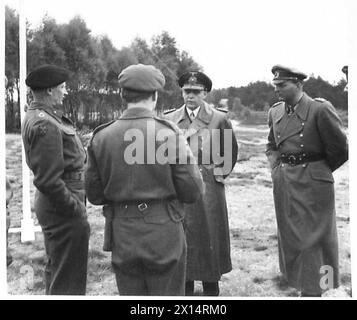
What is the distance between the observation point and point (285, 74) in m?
2.66

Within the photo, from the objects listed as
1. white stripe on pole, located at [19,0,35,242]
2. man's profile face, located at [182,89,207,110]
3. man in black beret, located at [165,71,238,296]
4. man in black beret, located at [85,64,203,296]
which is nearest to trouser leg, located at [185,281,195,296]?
man in black beret, located at [165,71,238,296]

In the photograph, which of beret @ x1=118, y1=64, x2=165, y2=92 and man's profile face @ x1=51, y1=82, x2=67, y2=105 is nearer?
beret @ x1=118, y1=64, x2=165, y2=92

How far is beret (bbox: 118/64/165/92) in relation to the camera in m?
2.17

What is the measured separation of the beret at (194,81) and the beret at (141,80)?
48 centimetres

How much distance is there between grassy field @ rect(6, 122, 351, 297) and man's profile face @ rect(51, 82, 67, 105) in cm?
38

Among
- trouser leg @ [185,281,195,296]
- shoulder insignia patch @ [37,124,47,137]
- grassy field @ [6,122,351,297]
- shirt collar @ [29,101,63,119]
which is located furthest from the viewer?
trouser leg @ [185,281,195,296]

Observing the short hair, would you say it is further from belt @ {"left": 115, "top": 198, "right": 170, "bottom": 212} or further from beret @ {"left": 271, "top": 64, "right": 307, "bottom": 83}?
beret @ {"left": 271, "top": 64, "right": 307, "bottom": 83}

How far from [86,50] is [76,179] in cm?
82

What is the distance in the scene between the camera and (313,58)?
8.70 ft

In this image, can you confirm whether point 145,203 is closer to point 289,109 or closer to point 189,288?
point 189,288

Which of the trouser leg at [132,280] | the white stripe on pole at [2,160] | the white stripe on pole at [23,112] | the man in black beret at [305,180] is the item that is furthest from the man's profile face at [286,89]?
the white stripe on pole at [2,160]

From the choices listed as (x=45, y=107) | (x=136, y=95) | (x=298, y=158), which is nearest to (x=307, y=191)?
(x=298, y=158)
